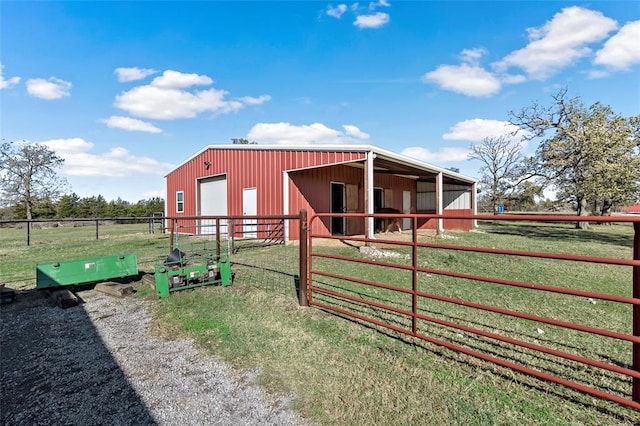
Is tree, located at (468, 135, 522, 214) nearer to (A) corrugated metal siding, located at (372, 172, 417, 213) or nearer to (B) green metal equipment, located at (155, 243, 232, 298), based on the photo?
(A) corrugated metal siding, located at (372, 172, 417, 213)

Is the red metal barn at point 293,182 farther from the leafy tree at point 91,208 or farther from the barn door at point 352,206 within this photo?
the leafy tree at point 91,208

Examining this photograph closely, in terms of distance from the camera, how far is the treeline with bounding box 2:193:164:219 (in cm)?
2908

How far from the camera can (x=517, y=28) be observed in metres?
11.1

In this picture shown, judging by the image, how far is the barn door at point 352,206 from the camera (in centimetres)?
1275

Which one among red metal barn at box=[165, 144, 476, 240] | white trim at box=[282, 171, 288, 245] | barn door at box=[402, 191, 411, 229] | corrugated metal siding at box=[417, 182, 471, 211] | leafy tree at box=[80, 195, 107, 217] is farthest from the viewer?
leafy tree at box=[80, 195, 107, 217]

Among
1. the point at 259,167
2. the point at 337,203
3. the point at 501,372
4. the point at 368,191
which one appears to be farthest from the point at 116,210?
the point at 501,372

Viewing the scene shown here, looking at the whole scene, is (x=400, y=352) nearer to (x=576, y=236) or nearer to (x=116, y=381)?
(x=116, y=381)

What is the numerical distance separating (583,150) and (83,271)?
831 inches

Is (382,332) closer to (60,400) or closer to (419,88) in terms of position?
(60,400)

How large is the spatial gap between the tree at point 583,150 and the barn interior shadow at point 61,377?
15980mm

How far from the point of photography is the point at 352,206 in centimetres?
1291

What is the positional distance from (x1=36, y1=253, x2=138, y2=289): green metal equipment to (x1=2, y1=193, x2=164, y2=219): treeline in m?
26.7

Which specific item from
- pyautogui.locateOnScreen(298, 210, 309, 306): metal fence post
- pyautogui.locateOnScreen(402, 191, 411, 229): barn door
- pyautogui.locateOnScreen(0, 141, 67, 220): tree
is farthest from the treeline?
pyautogui.locateOnScreen(298, 210, 309, 306): metal fence post

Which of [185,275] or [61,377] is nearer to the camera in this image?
[61,377]
